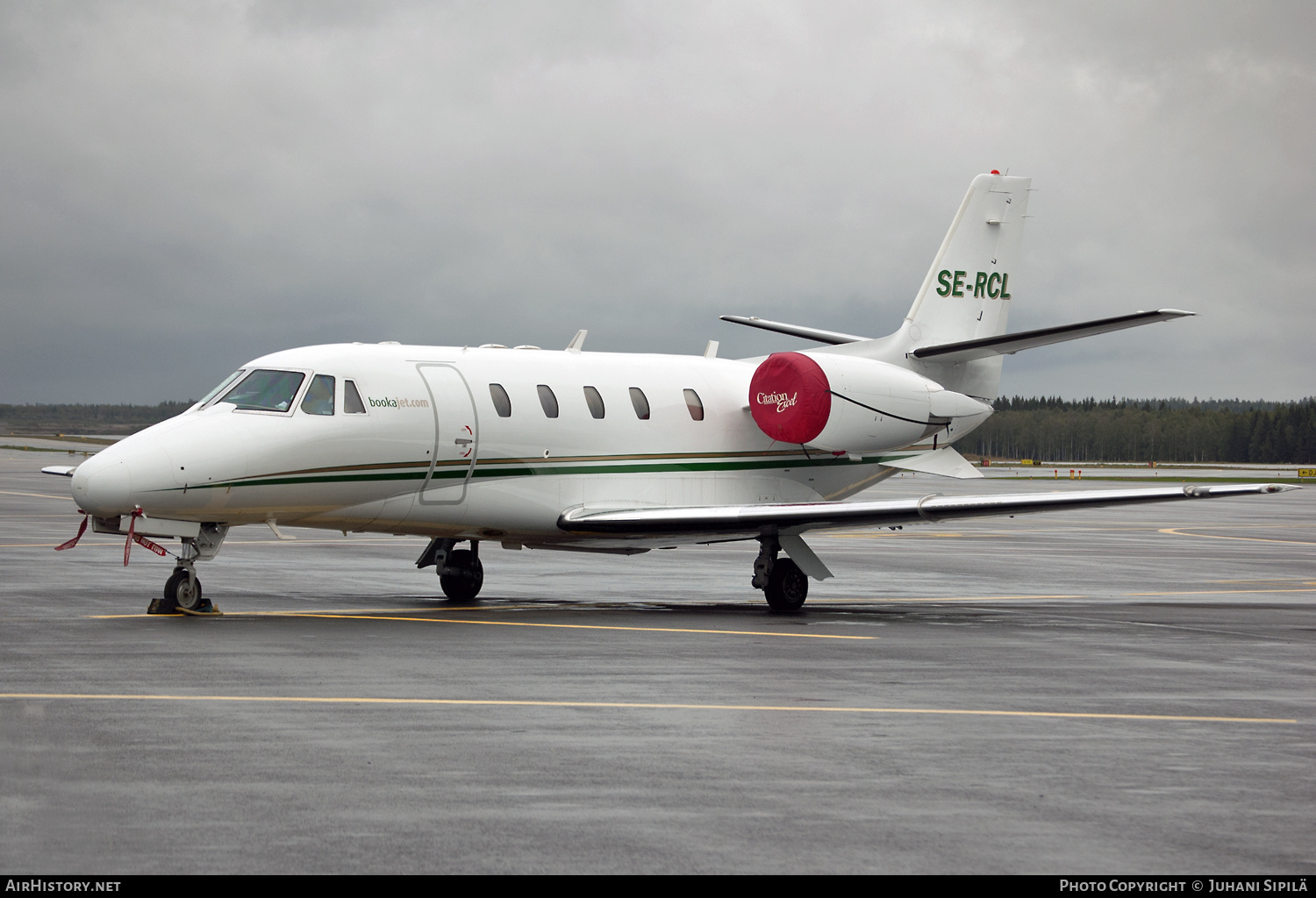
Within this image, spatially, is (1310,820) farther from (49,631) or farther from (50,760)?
(49,631)

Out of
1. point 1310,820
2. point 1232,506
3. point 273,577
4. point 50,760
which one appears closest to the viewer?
point 1310,820

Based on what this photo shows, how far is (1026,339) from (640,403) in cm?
593

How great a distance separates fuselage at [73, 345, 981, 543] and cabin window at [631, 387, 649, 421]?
0.08 feet

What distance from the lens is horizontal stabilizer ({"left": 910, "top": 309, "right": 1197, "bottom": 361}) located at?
19.0 metres

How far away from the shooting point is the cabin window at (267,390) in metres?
17.2

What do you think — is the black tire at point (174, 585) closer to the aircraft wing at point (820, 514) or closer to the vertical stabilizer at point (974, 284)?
the aircraft wing at point (820, 514)

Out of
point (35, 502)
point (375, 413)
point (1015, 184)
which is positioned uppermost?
point (1015, 184)

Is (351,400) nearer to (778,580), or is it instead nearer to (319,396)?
(319,396)

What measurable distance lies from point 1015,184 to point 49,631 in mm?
17816

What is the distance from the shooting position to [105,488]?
15562 millimetres

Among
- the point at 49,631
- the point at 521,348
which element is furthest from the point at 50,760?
the point at 521,348

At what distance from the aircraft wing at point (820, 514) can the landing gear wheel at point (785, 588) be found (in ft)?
1.64

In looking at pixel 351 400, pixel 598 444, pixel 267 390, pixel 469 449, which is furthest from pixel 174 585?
pixel 598 444

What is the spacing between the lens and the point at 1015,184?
Answer: 25.1 metres
